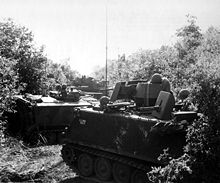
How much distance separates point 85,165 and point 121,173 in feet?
4.90

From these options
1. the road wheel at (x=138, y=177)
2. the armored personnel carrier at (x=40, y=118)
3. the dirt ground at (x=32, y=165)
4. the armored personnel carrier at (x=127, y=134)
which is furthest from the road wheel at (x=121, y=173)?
the armored personnel carrier at (x=40, y=118)

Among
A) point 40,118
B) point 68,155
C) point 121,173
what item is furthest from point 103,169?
point 40,118

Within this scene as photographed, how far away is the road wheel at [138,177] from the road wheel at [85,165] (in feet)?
5.34

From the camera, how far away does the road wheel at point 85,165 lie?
10.6m

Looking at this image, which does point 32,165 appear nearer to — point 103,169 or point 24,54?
point 103,169

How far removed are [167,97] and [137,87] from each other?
175cm

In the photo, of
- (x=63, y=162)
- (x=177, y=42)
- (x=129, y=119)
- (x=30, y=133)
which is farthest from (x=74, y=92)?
(x=177, y=42)

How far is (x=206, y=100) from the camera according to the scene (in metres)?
6.72

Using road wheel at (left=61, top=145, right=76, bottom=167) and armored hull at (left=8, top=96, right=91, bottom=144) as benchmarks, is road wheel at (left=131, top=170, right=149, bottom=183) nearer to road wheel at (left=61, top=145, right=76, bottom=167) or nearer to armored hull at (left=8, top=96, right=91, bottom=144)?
road wheel at (left=61, top=145, right=76, bottom=167)

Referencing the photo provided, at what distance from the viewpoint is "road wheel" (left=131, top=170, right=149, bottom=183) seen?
9.14 meters

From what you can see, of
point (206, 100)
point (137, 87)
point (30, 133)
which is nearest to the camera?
point (206, 100)

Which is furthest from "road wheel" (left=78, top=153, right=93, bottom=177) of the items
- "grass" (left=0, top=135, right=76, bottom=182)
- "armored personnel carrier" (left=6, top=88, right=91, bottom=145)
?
"armored personnel carrier" (left=6, top=88, right=91, bottom=145)

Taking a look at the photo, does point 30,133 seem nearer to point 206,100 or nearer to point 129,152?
point 129,152

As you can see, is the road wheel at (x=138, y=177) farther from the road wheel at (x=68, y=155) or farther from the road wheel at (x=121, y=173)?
the road wheel at (x=68, y=155)
